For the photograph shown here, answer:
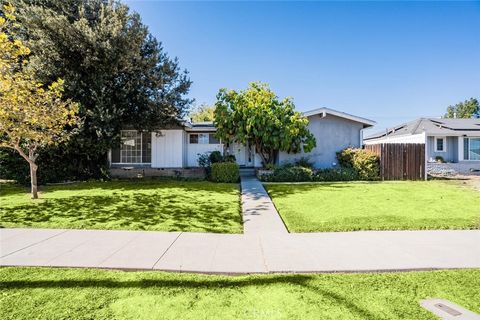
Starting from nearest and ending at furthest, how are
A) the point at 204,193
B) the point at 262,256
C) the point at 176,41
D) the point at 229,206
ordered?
the point at 262,256, the point at 229,206, the point at 204,193, the point at 176,41

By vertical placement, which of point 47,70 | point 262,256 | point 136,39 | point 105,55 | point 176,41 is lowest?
point 262,256

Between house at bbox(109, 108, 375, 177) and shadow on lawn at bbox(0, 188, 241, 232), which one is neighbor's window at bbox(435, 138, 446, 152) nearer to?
house at bbox(109, 108, 375, 177)

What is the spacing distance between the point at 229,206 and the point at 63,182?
36.6ft

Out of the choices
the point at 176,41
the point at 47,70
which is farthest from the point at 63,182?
the point at 176,41

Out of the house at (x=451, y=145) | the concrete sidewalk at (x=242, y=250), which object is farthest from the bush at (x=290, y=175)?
the house at (x=451, y=145)

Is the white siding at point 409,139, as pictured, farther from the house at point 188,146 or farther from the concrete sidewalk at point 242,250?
the concrete sidewalk at point 242,250

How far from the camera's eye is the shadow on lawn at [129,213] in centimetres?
621

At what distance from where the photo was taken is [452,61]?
16125 mm

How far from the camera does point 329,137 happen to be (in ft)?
57.9

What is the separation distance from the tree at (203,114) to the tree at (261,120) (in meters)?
26.5

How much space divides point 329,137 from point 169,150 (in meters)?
10.9

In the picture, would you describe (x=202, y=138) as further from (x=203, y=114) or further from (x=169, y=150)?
(x=203, y=114)

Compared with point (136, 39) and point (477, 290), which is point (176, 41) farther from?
point (477, 290)

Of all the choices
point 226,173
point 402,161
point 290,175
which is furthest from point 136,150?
point 402,161
